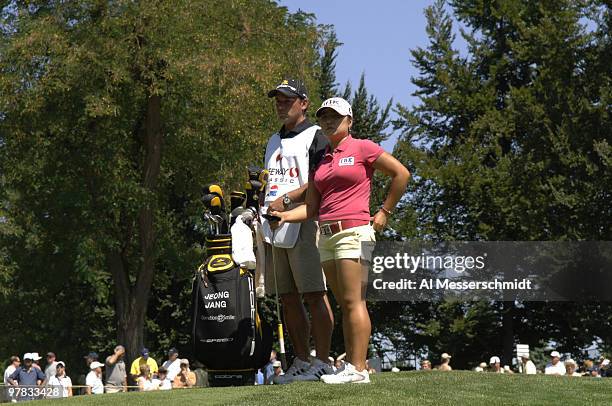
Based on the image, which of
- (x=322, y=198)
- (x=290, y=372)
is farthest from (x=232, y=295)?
(x=322, y=198)

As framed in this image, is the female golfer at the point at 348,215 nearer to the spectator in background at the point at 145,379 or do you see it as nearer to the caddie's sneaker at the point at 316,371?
the caddie's sneaker at the point at 316,371

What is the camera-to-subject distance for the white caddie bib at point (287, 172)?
32.8 feet

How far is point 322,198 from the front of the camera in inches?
370

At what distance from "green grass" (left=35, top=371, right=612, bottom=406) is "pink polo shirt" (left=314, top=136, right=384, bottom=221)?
132 cm

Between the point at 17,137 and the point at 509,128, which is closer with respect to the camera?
→ the point at 17,137

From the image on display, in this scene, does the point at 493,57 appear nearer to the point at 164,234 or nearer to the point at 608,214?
the point at 608,214

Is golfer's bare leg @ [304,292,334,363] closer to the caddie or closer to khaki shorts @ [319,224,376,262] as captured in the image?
the caddie

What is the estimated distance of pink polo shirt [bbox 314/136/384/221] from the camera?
362 inches

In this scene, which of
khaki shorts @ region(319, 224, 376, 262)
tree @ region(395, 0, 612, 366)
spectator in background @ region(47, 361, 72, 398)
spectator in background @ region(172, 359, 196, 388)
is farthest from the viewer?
tree @ region(395, 0, 612, 366)

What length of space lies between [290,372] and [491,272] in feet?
101

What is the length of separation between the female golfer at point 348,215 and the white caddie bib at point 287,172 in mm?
580

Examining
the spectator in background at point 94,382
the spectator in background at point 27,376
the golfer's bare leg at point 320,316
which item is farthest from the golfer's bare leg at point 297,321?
the spectator in background at point 27,376

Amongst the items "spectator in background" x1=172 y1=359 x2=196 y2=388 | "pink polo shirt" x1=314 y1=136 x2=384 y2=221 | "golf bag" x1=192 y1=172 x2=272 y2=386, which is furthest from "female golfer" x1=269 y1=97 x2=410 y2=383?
"spectator in background" x1=172 y1=359 x2=196 y2=388

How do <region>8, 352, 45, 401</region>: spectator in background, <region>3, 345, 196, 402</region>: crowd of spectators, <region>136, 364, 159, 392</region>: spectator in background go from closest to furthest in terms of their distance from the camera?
<region>3, 345, 196, 402</region>: crowd of spectators, <region>136, 364, 159, 392</region>: spectator in background, <region>8, 352, 45, 401</region>: spectator in background
